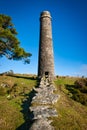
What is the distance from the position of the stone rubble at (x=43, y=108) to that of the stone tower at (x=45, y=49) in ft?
26.8

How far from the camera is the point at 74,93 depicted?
28.8m

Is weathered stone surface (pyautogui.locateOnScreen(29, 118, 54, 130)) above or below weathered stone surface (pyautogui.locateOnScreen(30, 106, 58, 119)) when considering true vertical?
below

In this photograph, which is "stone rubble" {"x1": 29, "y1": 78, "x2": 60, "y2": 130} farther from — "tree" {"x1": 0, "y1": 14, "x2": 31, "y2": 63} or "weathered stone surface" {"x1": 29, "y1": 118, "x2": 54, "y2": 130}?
"tree" {"x1": 0, "y1": 14, "x2": 31, "y2": 63}

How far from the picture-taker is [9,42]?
1468 inches

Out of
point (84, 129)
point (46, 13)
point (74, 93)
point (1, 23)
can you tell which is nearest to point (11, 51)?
point (1, 23)

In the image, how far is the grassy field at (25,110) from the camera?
704 inches

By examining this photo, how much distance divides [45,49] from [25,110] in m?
17.6

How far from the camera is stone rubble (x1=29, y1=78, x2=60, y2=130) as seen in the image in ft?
55.3

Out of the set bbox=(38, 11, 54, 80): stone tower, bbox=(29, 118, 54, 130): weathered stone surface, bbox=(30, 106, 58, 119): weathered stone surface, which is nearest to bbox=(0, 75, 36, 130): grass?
bbox=(30, 106, 58, 119): weathered stone surface

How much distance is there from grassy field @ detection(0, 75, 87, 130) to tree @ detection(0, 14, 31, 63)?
9046 millimetres

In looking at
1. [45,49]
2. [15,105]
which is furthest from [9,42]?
[15,105]

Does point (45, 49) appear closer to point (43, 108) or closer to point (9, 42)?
point (9, 42)

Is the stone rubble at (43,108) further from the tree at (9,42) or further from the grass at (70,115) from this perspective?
the tree at (9,42)

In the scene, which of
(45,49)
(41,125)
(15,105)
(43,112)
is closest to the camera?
(41,125)
